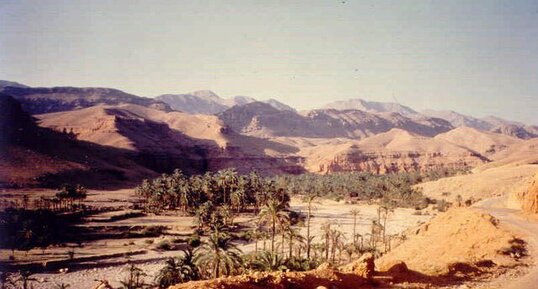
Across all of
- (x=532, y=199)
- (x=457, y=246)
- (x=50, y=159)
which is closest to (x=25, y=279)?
(x=457, y=246)

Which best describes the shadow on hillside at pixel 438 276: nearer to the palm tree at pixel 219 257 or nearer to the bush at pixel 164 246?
the palm tree at pixel 219 257

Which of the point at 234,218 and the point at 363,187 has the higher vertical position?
the point at 363,187

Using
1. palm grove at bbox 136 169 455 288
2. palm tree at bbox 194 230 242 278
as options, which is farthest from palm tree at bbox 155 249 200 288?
palm tree at bbox 194 230 242 278

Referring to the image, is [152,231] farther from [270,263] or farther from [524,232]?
[524,232]

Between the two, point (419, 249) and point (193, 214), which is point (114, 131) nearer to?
point (193, 214)

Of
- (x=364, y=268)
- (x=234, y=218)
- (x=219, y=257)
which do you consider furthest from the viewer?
(x=234, y=218)

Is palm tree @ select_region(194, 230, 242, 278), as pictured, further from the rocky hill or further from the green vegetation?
the rocky hill

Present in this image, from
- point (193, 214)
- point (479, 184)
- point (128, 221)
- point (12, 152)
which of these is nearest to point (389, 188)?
point (479, 184)

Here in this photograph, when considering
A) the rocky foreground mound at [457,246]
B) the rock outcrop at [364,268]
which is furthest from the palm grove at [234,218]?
the rock outcrop at [364,268]
